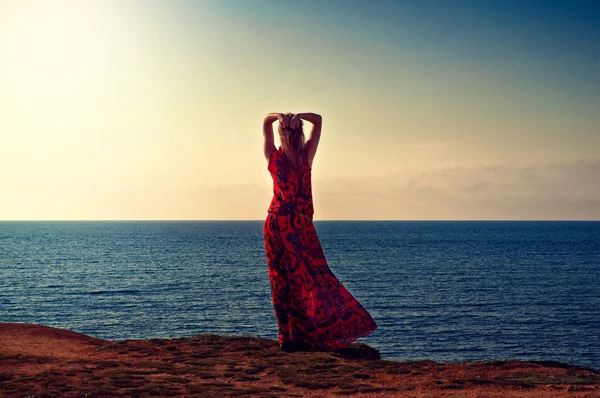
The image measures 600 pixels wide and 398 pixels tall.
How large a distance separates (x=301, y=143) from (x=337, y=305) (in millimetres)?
3665

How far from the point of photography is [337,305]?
11.8 meters

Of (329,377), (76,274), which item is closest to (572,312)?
(329,377)

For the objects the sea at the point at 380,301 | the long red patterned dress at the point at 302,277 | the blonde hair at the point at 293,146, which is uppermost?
the blonde hair at the point at 293,146

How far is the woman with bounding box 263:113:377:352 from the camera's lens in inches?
452

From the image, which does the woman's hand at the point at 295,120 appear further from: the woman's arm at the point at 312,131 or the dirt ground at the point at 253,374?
the dirt ground at the point at 253,374

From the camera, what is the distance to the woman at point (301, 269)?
37.6 ft

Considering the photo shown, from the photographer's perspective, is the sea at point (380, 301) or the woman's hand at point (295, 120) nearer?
the woman's hand at point (295, 120)

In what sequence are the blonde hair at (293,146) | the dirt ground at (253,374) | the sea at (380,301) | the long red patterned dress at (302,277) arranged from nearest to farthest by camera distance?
the dirt ground at (253,374) < the blonde hair at (293,146) < the long red patterned dress at (302,277) < the sea at (380,301)

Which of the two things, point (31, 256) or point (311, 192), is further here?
point (31, 256)

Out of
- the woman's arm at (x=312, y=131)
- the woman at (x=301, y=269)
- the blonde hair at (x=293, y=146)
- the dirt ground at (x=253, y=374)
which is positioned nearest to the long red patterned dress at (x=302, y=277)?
the woman at (x=301, y=269)

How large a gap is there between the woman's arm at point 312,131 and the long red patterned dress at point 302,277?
45 cm

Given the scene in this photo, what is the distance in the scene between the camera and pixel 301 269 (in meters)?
11.7

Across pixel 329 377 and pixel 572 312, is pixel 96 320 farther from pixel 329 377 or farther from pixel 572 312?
pixel 572 312

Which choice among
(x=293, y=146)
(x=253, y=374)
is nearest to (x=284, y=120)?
(x=293, y=146)
